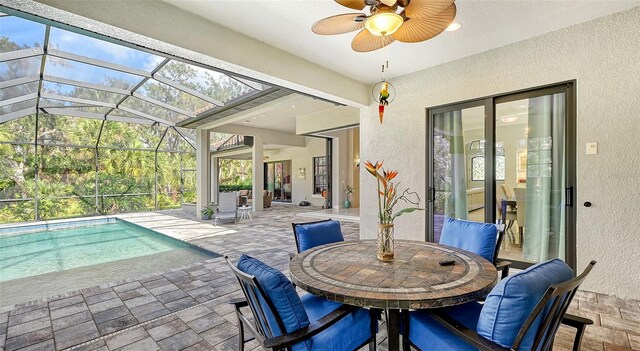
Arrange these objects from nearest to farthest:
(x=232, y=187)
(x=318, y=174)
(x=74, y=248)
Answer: (x=74, y=248) < (x=318, y=174) < (x=232, y=187)

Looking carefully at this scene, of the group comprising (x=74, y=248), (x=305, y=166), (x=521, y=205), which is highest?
(x=305, y=166)

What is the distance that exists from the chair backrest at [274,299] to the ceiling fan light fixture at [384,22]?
1608mm

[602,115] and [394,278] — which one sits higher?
[602,115]

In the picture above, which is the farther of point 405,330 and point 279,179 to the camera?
point 279,179

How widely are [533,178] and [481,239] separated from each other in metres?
1.89

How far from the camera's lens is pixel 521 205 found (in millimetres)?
3643

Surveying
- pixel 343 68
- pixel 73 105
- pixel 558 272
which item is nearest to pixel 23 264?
pixel 73 105

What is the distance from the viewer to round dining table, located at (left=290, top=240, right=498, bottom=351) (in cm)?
132

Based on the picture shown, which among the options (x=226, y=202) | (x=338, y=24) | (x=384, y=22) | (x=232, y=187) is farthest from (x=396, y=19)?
(x=232, y=187)

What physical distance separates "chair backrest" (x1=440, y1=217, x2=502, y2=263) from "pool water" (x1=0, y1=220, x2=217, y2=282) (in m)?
3.82

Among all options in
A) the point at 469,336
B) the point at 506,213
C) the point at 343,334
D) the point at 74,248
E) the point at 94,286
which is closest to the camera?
the point at 469,336

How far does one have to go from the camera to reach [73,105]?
7059 millimetres

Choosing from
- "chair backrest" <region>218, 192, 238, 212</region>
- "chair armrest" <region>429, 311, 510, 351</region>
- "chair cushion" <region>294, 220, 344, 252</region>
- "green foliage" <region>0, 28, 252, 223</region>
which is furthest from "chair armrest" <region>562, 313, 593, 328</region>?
"chair backrest" <region>218, 192, 238, 212</region>

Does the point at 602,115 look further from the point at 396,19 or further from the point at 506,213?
the point at 396,19
